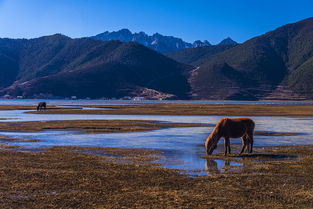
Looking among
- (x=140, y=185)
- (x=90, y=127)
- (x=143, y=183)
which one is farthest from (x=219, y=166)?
(x=90, y=127)

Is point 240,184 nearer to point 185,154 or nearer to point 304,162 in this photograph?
point 304,162

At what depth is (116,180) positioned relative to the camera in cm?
1392

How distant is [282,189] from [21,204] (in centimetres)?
848

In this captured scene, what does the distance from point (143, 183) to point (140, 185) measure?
33cm

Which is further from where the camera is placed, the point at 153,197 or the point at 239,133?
the point at 239,133

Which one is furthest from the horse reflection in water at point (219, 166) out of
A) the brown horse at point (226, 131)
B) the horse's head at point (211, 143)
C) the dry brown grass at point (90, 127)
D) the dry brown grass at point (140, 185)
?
the dry brown grass at point (90, 127)

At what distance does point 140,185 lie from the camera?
1323 cm

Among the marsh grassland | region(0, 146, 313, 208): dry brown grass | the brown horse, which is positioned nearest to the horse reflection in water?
the marsh grassland

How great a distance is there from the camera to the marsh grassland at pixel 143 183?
10992mm

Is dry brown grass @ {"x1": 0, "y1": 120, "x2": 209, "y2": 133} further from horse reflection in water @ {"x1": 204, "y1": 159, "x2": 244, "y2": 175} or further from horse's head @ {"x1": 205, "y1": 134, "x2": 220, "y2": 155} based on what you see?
horse reflection in water @ {"x1": 204, "y1": 159, "x2": 244, "y2": 175}

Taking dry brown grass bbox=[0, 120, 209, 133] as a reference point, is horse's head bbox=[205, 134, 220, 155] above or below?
above

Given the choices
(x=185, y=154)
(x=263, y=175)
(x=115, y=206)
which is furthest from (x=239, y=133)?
(x=115, y=206)

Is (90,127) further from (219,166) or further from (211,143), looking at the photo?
(219,166)

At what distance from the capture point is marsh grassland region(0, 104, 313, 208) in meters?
11.0
